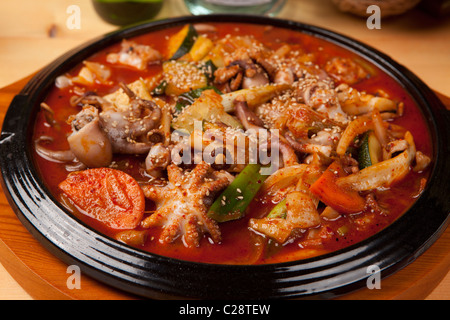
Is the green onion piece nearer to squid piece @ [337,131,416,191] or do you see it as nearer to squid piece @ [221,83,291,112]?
squid piece @ [337,131,416,191]

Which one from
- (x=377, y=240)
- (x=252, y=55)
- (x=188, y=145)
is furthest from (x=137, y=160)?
(x=377, y=240)

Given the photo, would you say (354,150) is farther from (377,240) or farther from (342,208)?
(377,240)

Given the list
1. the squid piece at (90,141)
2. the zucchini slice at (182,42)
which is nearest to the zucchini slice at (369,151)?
the squid piece at (90,141)

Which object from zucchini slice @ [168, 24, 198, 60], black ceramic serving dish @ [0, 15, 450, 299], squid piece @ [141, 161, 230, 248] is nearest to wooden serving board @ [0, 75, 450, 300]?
black ceramic serving dish @ [0, 15, 450, 299]

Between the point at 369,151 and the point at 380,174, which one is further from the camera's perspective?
the point at 369,151

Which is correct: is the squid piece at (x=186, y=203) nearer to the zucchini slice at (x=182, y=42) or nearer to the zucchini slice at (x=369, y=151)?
the zucchini slice at (x=369, y=151)

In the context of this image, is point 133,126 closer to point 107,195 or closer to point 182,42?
point 107,195

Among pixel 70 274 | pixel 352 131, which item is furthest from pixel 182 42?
pixel 70 274
